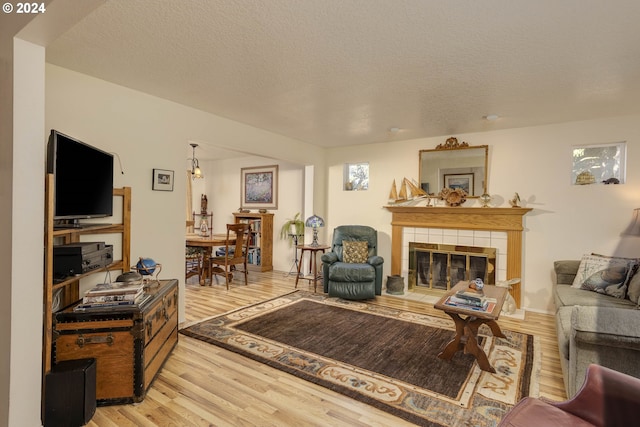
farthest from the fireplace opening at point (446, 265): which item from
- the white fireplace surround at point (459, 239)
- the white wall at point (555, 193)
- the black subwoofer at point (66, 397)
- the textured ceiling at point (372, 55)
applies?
the black subwoofer at point (66, 397)

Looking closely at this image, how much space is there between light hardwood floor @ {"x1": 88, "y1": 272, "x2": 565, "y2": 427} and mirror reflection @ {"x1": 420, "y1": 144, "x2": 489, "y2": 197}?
2.22m

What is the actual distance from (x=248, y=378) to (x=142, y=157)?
2258 mm

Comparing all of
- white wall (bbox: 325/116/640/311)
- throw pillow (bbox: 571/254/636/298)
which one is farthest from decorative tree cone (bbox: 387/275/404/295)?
throw pillow (bbox: 571/254/636/298)

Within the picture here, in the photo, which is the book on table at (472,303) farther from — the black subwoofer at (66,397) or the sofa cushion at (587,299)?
the black subwoofer at (66,397)

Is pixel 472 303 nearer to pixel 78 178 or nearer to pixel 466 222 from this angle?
pixel 466 222

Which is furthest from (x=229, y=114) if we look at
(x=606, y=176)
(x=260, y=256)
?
(x=606, y=176)

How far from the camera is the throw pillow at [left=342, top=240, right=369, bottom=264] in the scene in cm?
488

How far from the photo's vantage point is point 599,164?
12.9 ft

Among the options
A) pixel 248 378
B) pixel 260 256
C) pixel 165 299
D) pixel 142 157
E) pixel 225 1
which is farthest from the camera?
pixel 260 256

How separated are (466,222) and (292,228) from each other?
3010mm

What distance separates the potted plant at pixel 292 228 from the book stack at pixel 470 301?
3528mm

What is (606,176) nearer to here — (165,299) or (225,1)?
(225,1)

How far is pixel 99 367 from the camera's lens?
81.6 inches

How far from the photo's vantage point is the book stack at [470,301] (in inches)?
105
